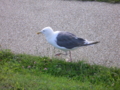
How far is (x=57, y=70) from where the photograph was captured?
5105 mm

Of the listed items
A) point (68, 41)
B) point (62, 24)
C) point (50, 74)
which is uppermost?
point (62, 24)

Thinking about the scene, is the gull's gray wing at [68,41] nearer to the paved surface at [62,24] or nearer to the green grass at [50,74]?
the green grass at [50,74]

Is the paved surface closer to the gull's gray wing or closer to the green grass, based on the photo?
the green grass

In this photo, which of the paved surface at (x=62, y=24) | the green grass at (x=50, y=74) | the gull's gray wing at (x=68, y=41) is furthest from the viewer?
the paved surface at (x=62, y=24)

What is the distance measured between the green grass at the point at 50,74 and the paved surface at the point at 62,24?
15.9 inches

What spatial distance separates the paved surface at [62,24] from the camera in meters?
6.00

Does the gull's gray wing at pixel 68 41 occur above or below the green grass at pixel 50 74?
above

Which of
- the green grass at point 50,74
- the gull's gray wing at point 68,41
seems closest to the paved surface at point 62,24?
the green grass at point 50,74

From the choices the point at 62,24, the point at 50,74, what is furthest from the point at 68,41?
the point at 62,24

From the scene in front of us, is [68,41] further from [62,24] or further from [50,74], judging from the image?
[62,24]

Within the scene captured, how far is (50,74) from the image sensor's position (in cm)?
499

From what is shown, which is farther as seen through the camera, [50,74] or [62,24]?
[62,24]

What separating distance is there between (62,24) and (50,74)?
2.89 m

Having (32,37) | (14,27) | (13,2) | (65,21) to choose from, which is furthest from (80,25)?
(13,2)
